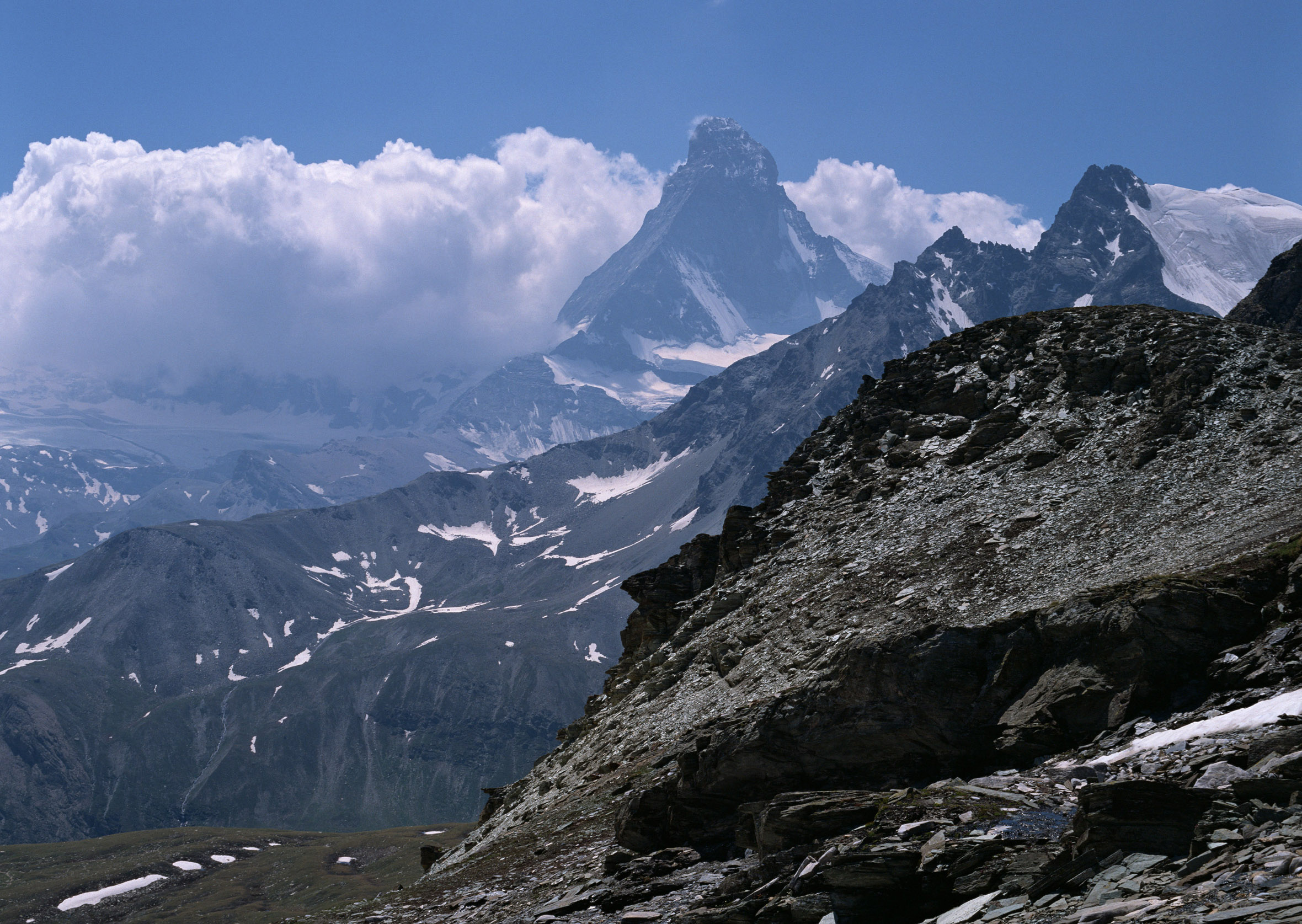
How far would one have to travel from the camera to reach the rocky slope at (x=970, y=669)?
18.1 m

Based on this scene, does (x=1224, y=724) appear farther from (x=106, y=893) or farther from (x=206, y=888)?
(x=106, y=893)

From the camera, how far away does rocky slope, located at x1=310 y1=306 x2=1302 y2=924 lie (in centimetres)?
1808

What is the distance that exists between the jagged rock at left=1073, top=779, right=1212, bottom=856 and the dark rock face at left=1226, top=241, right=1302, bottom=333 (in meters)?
95.8

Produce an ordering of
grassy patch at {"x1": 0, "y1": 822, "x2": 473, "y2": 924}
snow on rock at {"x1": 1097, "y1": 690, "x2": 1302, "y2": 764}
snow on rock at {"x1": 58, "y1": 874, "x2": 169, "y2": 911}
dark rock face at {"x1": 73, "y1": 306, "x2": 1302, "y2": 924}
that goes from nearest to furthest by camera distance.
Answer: dark rock face at {"x1": 73, "y1": 306, "x2": 1302, "y2": 924} → snow on rock at {"x1": 1097, "y1": 690, "x2": 1302, "y2": 764} → grassy patch at {"x1": 0, "y1": 822, "x2": 473, "y2": 924} → snow on rock at {"x1": 58, "y1": 874, "x2": 169, "y2": 911}

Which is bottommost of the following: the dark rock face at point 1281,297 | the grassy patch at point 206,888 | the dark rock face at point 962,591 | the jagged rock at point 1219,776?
the grassy patch at point 206,888

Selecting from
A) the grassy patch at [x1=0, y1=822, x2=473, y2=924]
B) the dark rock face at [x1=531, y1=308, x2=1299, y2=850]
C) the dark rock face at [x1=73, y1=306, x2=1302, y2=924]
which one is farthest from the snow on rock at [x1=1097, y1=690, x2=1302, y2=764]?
the grassy patch at [x1=0, y1=822, x2=473, y2=924]

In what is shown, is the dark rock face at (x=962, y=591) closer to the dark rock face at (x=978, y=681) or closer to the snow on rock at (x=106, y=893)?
the dark rock face at (x=978, y=681)

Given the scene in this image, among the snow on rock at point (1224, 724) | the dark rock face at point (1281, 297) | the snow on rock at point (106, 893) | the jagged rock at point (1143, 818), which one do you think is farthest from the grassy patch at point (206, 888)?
the jagged rock at point (1143, 818)

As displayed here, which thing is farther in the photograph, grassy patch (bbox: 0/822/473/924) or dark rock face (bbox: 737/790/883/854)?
grassy patch (bbox: 0/822/473/924)

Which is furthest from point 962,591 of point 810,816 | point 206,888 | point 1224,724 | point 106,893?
point 106,893

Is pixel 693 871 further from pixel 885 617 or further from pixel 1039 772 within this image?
pixel 885 617

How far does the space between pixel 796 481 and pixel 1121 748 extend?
153 feet

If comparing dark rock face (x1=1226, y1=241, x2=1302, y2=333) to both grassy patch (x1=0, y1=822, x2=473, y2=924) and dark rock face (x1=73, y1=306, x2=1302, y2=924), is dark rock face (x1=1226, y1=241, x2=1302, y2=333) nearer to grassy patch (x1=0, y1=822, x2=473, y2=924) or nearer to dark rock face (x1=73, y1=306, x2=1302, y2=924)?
dark rock face (x1=73, y1=306, x2=1302, y2=924)

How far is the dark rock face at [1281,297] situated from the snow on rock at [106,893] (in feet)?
658
